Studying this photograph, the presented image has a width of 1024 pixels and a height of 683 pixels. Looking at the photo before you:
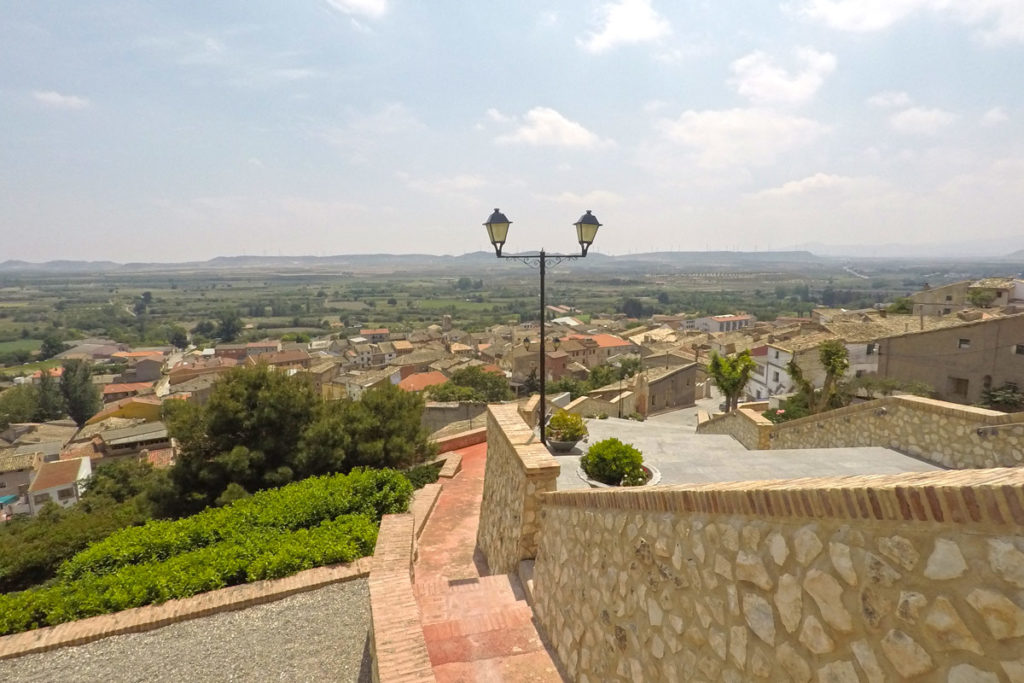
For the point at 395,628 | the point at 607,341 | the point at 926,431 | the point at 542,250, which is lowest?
the point at 607,341

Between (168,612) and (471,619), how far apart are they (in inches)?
162

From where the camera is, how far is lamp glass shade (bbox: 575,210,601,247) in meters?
8.26

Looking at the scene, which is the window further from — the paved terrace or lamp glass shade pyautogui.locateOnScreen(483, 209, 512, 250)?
lamp glass shade pyautogui.locateOnScreen(483, 209, 512, 250)

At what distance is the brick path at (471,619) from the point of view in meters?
4.63

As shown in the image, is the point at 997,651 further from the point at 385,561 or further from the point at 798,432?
the point at 798,432

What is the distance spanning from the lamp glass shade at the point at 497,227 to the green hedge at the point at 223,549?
197 inches

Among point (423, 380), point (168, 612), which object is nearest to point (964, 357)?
point (168, 612)

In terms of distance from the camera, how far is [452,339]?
286ft

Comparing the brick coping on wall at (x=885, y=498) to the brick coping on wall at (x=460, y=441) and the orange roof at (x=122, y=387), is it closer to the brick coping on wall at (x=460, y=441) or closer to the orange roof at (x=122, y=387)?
the brick coping on wall at (x=460, y=441)

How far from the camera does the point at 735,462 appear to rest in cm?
765

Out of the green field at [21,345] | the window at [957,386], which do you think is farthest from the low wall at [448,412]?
the green field at [21,345]

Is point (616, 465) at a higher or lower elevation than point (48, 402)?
higher

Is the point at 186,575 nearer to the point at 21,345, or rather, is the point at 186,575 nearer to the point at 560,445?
the point at 560,445

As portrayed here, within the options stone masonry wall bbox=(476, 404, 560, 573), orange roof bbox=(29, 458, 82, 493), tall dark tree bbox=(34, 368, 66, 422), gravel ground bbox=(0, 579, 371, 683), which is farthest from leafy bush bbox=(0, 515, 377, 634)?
tall dark tree bbox=(34, 368, 66, 422)
